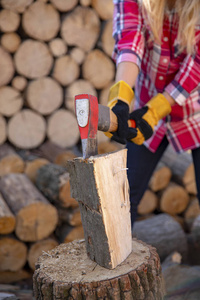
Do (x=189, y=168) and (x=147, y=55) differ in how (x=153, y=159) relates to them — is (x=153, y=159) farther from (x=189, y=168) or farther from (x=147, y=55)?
(x=189, y=168)

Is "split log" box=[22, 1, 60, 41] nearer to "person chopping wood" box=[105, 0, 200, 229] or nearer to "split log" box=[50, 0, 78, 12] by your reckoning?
"split log" box=[50, 0, 78, 12]

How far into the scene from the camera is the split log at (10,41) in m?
2.77

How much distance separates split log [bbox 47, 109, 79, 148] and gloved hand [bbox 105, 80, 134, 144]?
1.78 m

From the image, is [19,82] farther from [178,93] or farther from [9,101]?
[178,93]

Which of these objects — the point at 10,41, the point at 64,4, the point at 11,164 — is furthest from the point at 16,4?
the point at 11,164

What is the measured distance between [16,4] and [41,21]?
0.24 m

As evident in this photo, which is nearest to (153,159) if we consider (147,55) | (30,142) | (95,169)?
(147,55)

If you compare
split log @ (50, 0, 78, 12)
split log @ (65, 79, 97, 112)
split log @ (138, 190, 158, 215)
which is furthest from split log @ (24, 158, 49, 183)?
split log @ (50, 0, 78, 12)

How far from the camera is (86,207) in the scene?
1145mm

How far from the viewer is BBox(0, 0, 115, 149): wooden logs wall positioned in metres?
2.79

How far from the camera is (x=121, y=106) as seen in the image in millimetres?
1229

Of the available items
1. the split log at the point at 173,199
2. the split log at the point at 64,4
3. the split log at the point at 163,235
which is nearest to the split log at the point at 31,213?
the split log at the point at 163,235

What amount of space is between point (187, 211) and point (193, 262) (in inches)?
20.8

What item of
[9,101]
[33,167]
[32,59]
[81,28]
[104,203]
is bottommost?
[33,167]
